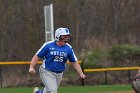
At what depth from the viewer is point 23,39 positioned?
84.0 feet

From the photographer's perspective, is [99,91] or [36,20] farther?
[36,20]

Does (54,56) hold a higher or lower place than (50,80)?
higher

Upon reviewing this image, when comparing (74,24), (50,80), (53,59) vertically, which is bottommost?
(50,80)

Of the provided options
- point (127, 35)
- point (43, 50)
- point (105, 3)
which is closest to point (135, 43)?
point (127, 35)

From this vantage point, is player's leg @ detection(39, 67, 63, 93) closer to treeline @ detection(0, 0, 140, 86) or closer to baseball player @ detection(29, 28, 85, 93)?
baseball player @ detection(29, 28, 85, 93)

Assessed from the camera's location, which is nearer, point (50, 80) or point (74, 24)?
point (50, 80)

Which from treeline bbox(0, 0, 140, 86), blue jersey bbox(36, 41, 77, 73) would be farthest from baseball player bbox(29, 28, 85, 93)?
treeline bbox(0, 0, 140, 86)

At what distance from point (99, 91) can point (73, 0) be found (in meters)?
8.55

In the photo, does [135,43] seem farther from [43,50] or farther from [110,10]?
[43,50]

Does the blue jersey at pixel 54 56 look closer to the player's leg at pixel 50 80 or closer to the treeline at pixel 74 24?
the player's leg at pixel 50 80

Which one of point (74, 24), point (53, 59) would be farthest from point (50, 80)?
point (74, 24)

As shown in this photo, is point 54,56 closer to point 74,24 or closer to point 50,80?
point 50,80

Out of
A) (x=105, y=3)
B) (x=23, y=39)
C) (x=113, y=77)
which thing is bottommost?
(x=113, y=77)

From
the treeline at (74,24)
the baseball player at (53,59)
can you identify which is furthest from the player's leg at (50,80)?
the treeline at (74,24)
